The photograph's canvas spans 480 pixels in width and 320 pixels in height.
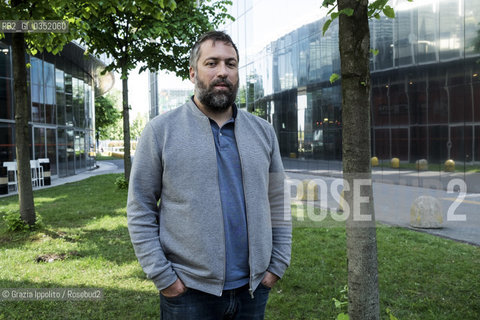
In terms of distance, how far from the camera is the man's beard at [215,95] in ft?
7.11

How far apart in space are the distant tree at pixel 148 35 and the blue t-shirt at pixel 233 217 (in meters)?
9.65

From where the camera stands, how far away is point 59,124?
2133 cm

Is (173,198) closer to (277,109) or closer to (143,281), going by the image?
(143,281)

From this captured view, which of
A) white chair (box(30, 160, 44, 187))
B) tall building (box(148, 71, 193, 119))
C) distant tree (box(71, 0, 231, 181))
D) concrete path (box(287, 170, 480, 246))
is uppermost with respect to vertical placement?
tall building (box(148, 71, 193, 119))

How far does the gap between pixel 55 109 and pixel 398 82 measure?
Result: 16426 millimetres

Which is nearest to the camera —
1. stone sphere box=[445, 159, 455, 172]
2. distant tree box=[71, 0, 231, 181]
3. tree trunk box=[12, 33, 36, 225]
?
tree trunk box=[12, 33, 36, 225]

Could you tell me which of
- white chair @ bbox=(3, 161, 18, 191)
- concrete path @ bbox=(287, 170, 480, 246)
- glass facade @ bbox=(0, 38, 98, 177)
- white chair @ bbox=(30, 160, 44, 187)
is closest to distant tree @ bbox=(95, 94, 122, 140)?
glass facade @ bbox=(0, 38, 98, 177)

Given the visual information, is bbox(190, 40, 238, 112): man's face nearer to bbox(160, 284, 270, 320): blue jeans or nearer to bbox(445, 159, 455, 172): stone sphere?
bbox(160, 284, 270, 320): blue jeans

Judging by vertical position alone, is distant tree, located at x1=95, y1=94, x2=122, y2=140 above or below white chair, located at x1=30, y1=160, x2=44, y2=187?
above


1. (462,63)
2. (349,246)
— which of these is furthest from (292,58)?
(349,246)

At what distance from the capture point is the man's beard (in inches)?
85.4

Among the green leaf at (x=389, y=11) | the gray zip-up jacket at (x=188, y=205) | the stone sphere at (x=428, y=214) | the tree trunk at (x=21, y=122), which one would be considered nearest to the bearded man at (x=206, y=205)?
the gray zip-up jacket at (x=188, y=205)

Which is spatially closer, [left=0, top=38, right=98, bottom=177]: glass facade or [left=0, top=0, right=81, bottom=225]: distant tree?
[left=0, top=0, right=81, bottom=225]: distant tree

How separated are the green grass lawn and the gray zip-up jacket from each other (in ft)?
7.16
